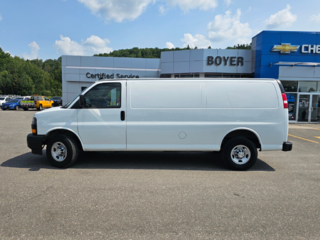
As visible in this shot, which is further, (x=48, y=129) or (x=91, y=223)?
(x=48, y=129)

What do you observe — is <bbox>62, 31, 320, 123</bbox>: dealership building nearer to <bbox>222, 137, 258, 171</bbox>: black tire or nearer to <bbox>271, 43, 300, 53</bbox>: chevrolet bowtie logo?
A: <bbox>271, 43, 300, 53</bbox>: chevrolet bowtie logo

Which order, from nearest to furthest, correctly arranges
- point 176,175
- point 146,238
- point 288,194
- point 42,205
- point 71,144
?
point 146,238, point 42,205, point 288,194, point 176,175, point 71,144

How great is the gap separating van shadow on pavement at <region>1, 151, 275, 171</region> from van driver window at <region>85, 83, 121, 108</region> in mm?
1548

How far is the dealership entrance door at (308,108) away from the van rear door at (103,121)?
17402mm

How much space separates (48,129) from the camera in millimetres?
5809

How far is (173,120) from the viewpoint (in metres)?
5.77

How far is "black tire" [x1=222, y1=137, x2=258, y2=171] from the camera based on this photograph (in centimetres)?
573

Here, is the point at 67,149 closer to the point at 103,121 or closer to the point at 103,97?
the point at 103,121

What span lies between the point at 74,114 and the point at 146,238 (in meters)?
3.83

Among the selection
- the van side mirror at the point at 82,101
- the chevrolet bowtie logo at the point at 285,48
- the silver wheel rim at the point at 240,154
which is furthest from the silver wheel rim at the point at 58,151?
the chevrolet bowtie logo at the point at 285,48

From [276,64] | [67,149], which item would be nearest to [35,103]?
[276,64]

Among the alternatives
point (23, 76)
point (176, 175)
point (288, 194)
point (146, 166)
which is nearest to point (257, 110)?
point (288, 194)

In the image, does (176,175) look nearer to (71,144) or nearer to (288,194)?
(288,194)

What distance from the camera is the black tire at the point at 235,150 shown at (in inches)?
226
